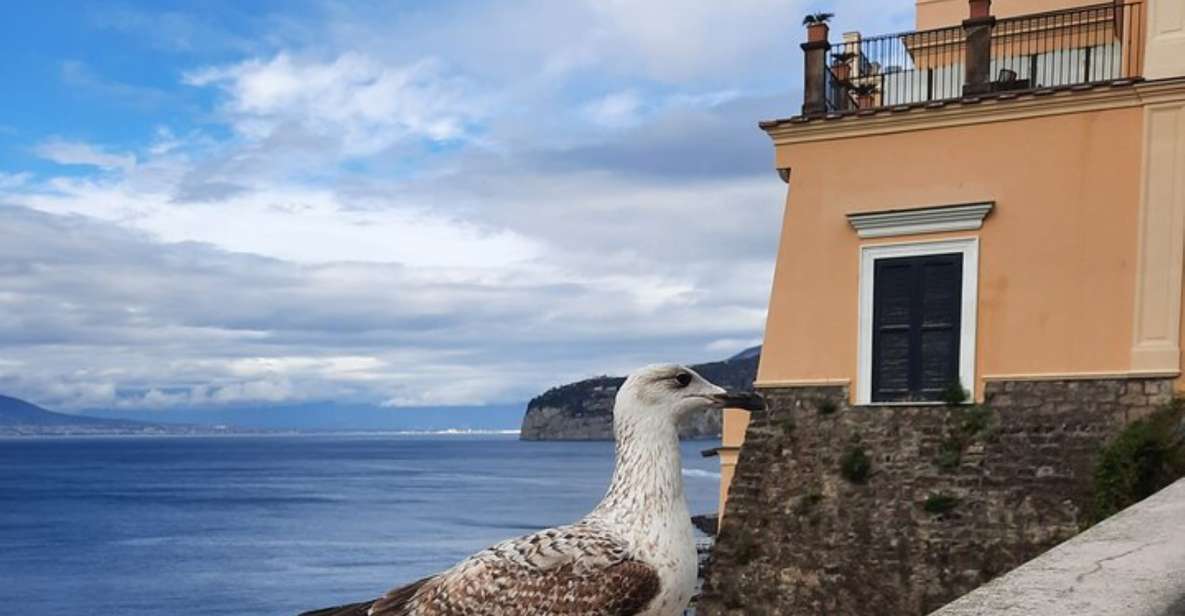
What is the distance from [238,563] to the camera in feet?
187

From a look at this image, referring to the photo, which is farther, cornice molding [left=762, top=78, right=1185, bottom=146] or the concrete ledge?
cornice molding [left=762, top=78, right=1185, bottom=146]

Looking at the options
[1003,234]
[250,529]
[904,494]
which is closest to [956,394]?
[904,494]

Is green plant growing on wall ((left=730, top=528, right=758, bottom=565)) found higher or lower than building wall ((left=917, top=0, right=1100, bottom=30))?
lower

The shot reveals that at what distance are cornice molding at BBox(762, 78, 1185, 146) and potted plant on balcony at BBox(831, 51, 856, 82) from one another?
0.88 m

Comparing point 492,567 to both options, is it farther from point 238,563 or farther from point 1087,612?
point 238,563

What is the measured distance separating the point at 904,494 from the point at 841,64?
201 inches

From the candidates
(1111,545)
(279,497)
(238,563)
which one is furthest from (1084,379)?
(279,497)

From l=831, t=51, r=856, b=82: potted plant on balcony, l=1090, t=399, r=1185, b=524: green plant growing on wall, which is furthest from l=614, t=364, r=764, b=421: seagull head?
l=831, t=51, r=856, b=82: potted plant on balcony

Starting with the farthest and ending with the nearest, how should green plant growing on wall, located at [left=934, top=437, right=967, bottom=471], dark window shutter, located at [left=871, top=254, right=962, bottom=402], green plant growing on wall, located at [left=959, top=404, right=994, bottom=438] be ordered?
dark window shutter, located at [left=871, top=254, right=962, bottom=402] < green plant growing on wall, located at [left=934, top=437, right=967, bottom=471] < green plant growing on wall, located at [left=959, top=404, right=994, bottom=438]

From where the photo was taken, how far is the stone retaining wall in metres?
12.9

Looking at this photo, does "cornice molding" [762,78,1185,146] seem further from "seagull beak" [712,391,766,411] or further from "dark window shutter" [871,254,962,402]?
"seagull beak" [712,391,766,411]

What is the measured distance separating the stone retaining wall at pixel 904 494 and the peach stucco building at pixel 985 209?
0.85ft

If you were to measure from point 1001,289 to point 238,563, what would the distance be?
1948 inches

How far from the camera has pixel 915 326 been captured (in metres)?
13.8
